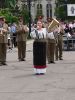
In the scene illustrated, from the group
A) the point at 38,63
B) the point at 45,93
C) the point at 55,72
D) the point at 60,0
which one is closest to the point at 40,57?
the point at 38,63

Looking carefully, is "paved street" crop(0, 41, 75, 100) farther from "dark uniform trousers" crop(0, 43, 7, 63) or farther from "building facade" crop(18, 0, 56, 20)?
"building facade" crop(18, 0, 56, 20)

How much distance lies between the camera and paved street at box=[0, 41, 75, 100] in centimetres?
1189

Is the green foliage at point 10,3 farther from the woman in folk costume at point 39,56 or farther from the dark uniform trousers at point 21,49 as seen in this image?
the woman in folk costume at point 39,56

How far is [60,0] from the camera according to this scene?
94.2m

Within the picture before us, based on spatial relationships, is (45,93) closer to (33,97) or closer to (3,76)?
(33,97)

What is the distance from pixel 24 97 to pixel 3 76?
4531 mm

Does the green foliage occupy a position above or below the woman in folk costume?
above

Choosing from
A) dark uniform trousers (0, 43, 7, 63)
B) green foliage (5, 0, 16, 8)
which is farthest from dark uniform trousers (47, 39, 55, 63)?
green foliage (5, 0, 16, 8)

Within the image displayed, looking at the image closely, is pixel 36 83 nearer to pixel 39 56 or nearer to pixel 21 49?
pixel 39 56

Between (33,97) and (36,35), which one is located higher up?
(36,35)

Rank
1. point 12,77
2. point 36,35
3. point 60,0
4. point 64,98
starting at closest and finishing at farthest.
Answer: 1. point 64,98
2. point 12,77
3. point 36,35
4. point 60,0

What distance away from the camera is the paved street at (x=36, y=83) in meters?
11.9

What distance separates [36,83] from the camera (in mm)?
14219

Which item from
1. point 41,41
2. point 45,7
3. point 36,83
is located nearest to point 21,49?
point 41,41
